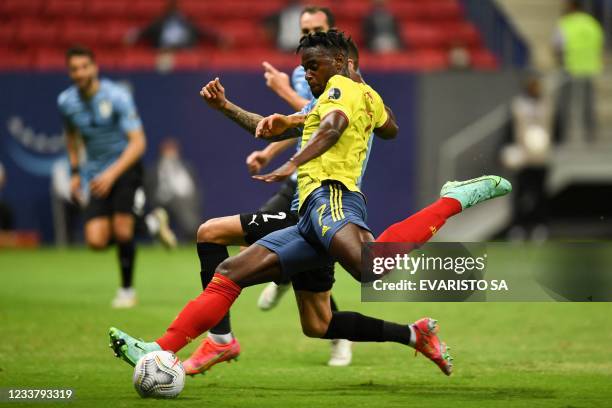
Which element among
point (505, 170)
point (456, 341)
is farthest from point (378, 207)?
Answer: point (456, 341)

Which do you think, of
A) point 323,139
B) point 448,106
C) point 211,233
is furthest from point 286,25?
point 323,139

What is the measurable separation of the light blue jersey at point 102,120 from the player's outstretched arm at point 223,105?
16.3 ft

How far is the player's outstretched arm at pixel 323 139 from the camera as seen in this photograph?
6.44m

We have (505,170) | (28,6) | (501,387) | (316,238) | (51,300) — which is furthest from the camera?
(28,6)

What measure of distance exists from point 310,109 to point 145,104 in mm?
13016

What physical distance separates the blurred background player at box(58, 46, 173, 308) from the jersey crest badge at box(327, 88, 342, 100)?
18.1 feet

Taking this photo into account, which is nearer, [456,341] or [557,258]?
[557,258]

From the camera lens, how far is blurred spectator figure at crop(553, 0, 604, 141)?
63.9ft

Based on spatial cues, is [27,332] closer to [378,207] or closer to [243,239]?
[243,239]

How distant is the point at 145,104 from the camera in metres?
20.2

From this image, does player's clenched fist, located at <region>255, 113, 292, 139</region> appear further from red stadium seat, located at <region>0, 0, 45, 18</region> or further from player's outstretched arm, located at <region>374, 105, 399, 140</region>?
red stadium seat, located at <region>0, 0, 45, 18</region>

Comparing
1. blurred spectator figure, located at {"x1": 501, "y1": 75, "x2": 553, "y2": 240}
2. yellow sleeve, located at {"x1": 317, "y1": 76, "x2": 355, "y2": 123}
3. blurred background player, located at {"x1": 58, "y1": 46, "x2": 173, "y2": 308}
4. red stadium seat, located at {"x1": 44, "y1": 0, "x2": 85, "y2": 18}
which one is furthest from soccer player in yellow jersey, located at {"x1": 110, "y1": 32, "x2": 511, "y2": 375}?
red stadium seat, located at {"x1": 44, "y1": 0, "x2": 85, "y2": 18}

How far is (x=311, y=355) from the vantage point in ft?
30.4

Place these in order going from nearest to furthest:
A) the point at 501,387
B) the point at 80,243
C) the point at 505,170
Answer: the point at 501,387 < the point at 505,170 < the point at 80,243
